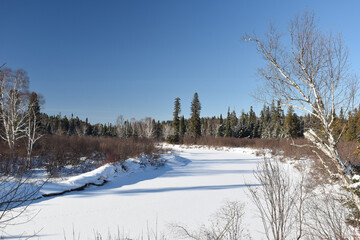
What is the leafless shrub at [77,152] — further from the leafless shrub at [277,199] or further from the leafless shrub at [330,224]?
the leafless shrub at [330,224]

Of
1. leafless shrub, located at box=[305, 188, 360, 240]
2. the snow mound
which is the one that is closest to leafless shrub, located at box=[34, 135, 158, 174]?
the snow mound

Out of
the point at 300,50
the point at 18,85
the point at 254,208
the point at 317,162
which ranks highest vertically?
the point at 18,85

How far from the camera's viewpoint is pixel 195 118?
38312mm

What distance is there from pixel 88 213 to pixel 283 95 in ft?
24.8

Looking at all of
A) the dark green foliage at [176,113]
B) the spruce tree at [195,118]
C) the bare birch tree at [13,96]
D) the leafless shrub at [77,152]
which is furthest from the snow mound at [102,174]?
the dark green foliage at [176,113]

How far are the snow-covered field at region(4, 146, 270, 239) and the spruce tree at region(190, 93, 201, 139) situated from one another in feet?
86.6

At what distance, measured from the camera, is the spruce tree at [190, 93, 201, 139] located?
37625mm

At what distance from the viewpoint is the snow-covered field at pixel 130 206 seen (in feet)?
15.7

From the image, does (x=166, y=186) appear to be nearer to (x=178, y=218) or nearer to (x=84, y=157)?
(x=178, y=218)

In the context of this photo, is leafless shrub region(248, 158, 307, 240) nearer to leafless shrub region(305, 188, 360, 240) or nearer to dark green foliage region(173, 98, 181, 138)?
leafless shrub region(305, 188, 360, 240)

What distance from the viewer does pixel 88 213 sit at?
226 inches

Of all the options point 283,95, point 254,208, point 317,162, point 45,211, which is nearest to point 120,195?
point 45,211

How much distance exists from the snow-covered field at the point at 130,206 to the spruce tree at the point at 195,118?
2640 cm

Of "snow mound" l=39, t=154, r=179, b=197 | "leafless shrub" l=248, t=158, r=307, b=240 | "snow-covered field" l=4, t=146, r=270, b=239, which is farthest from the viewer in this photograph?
"snow mound" l=39, t=154, r=179, b=197
